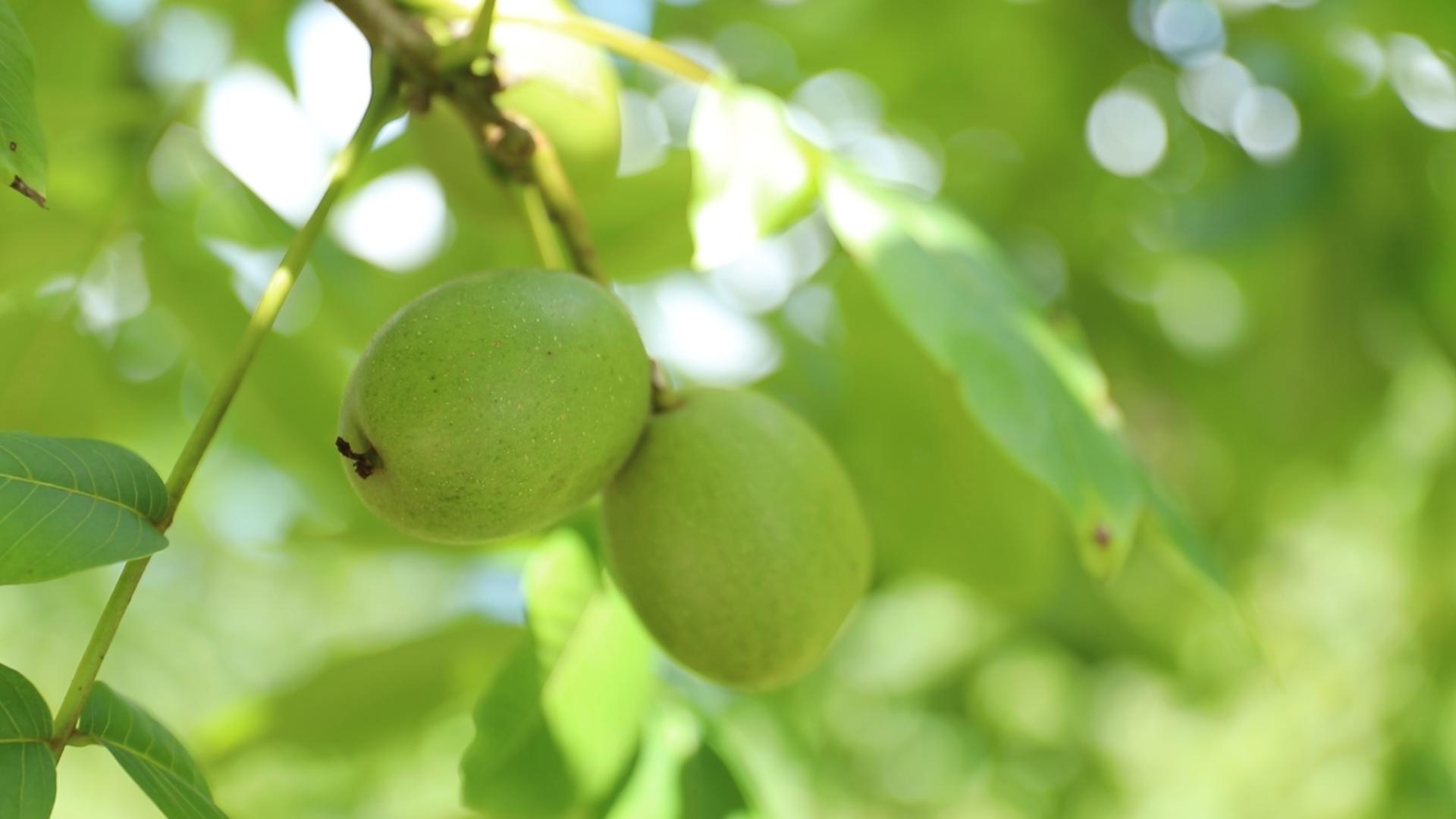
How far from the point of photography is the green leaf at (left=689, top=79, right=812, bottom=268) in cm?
105

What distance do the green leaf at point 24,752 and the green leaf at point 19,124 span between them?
0.99ft

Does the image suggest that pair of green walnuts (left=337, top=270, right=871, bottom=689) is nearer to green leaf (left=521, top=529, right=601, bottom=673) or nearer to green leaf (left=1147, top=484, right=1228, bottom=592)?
green leaf (left=521, top=529, right=601, bottom=673)

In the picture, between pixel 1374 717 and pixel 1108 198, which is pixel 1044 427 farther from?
pixel 1374 717

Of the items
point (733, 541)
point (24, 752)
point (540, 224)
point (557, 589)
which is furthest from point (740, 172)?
point (24, 752)

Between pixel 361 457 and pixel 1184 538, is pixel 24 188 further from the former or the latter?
pixel 1184 538

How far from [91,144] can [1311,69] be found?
1.97 metres

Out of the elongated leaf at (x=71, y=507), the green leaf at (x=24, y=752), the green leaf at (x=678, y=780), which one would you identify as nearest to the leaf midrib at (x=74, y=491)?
the elongated leaf at (x=71, y=507)

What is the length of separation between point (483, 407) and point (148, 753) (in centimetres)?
31

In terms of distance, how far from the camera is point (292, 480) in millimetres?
1705

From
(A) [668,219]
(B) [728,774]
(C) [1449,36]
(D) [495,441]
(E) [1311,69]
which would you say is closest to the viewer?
(D) [495,441]

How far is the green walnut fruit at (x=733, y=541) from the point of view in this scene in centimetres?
103

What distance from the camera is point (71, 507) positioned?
75 cm

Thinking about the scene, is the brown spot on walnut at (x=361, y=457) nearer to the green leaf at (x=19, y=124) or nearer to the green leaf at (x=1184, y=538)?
the green leaf at (x=19, y=124)

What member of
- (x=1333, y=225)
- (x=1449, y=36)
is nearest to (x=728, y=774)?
(x=1449, y=36)
